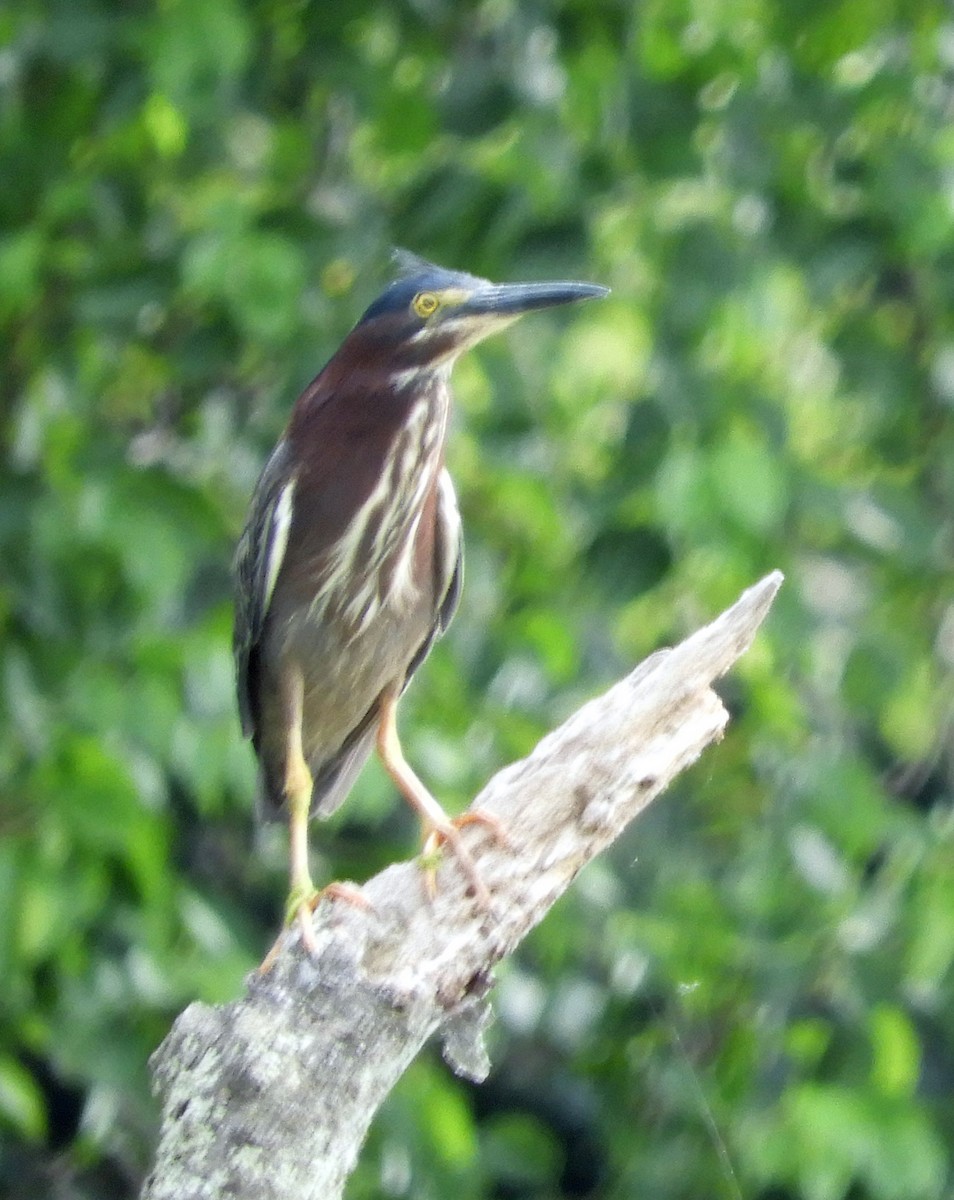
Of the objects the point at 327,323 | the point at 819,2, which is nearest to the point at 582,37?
the point at 819,2

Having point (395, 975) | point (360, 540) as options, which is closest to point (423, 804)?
point (360, 540)

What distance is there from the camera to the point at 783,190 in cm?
406

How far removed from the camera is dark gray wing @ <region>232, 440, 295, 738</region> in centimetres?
337

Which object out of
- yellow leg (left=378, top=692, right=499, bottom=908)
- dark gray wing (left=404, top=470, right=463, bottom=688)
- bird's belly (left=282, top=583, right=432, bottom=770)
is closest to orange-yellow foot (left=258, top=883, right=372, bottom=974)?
yellow leg (left=378, top=692, right=499, bottom=908)

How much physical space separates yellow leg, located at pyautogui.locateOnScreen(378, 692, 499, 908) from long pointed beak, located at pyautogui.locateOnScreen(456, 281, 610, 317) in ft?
2.56

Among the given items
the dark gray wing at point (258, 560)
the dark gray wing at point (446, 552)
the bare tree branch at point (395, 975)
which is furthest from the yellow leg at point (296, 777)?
the bare tree branch at point (395, 975)

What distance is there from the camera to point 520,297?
123 inches

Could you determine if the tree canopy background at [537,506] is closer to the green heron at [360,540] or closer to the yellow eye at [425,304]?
the green heron at [360,540]

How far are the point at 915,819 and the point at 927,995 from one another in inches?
14.2

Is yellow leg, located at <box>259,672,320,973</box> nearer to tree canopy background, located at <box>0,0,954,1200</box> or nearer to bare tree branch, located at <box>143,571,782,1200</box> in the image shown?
tree canopy background, located at <box>0,0,954,1200</box>

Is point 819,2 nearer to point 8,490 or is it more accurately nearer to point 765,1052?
point 8,490

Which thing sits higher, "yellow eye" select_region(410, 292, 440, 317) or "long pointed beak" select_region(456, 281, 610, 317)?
"yellow eye" select_region(410, 292, 440, 317)

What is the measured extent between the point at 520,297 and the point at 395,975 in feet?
3.67

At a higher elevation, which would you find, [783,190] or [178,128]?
[178,128]
